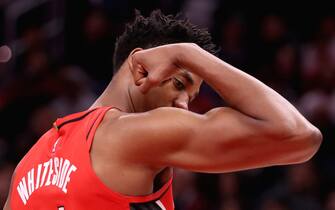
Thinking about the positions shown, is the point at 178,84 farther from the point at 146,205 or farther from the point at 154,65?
the point at 146,205

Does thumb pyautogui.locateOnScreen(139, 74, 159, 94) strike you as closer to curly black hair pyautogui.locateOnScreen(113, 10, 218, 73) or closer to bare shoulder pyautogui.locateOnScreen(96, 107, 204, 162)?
bare shoulder pyautogui.locateOnScreen(96, 107, 204, 162)

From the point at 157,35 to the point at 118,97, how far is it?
0.34 meters

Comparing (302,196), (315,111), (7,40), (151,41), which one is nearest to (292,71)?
(315,111)

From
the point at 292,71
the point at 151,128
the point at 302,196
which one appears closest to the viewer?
the point at 151,128

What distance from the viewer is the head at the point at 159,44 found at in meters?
3.51

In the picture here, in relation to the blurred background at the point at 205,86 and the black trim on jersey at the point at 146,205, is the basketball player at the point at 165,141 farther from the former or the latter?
the blurred background at the point at 205,86

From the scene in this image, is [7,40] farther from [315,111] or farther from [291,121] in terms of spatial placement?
[291,121]

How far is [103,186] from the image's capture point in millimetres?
3279

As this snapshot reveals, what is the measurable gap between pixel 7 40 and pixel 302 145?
281 inches

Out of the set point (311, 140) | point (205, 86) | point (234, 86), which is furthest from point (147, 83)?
point (205, 86)

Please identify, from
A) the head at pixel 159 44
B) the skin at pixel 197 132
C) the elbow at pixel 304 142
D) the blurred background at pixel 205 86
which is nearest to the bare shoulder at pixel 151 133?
the skin at pixel 197 132

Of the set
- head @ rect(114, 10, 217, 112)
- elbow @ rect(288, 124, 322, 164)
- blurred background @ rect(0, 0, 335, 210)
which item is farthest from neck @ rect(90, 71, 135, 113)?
blurred background @ rect(0, 0, 335, 210)

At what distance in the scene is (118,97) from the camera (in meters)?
3.65

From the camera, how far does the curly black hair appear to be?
3703 millimetres
